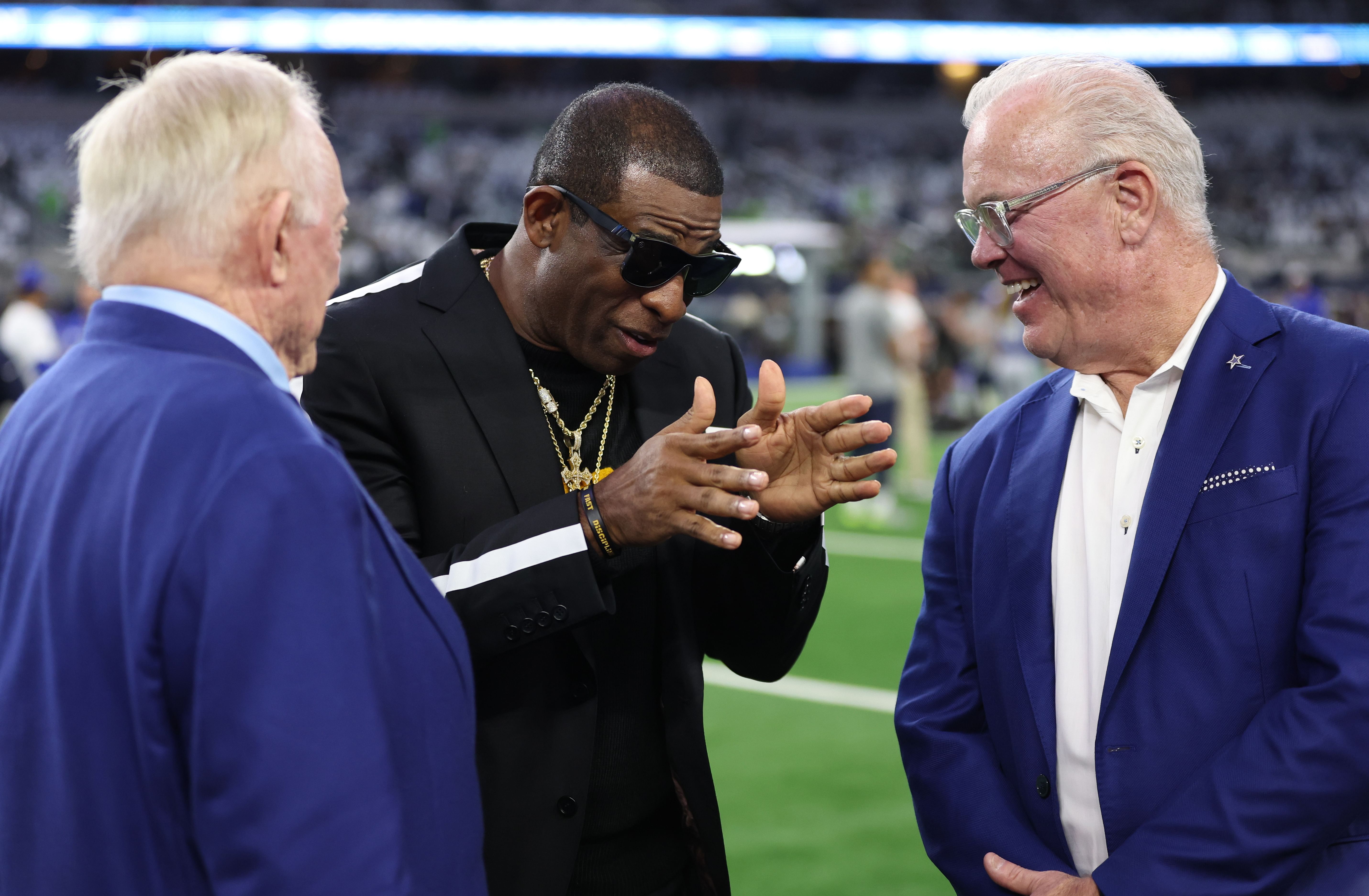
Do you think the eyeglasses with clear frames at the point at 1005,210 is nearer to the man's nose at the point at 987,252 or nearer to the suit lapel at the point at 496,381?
the man's nose at the point at 987,252

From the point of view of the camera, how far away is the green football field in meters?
4.08

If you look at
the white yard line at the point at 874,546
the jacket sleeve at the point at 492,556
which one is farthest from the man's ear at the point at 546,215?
the white yard line at the point at 874,546

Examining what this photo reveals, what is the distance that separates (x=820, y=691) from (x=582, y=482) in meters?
4.04

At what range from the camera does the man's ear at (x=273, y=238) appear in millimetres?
1402

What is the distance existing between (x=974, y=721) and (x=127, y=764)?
1.49 meters

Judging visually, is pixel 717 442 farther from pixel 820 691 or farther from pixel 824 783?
pixel 820 691

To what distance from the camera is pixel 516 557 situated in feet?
6.37

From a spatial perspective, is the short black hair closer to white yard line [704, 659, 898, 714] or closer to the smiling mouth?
the smiling mouth

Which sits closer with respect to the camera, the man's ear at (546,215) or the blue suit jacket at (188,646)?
the blue suit jacket at (188,646)

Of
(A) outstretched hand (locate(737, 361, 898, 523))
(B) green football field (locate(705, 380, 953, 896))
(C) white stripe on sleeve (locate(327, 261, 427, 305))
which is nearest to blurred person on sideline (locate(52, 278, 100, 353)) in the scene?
(B) green football field (locate(705, 380, 953, 896))

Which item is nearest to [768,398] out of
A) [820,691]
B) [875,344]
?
[820,691]

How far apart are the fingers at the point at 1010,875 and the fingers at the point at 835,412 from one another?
76 cm

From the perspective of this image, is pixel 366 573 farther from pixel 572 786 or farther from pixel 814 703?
pixel 814 703

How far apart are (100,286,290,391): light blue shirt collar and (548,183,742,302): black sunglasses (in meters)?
0.85
